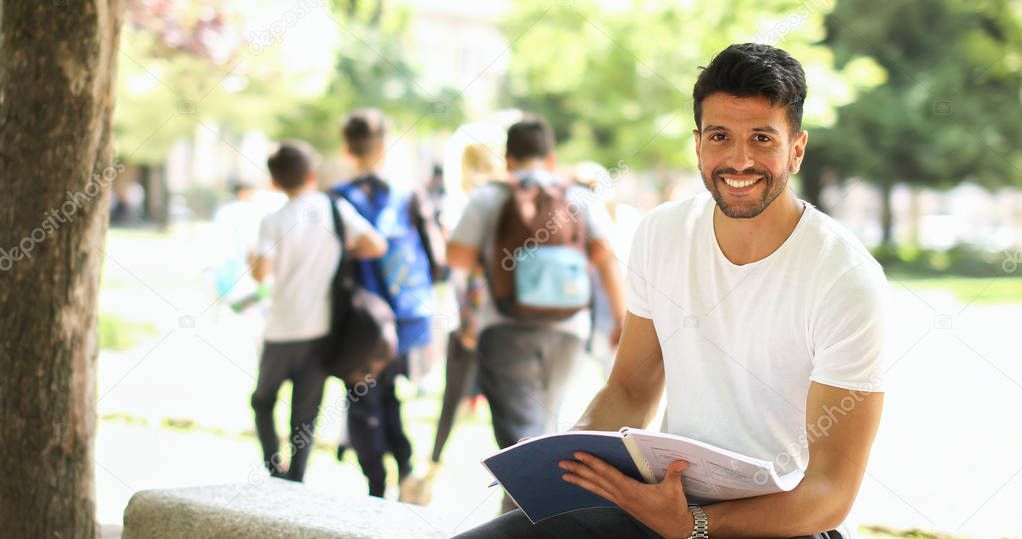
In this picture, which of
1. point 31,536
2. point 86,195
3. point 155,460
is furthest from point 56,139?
point 155,460

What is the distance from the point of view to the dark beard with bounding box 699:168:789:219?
8.16 ft

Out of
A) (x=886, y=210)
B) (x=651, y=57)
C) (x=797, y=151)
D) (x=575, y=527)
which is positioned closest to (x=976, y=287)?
(x=651, y=57)

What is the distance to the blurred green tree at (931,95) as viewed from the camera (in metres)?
24.8

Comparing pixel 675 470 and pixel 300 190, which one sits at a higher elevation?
pixel 300 190

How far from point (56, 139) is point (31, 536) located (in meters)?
1.21

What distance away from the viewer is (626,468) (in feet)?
7.64

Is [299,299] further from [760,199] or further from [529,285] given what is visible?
[760,199]

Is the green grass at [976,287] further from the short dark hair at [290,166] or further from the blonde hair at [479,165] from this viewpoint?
the short dark hair at [290,166]

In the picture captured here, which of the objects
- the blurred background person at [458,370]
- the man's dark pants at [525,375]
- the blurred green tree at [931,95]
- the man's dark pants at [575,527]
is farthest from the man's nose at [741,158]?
the blurred green tree at [931,95]

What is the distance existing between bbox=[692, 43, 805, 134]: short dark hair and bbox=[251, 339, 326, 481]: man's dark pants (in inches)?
129

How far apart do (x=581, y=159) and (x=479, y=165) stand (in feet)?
70.2

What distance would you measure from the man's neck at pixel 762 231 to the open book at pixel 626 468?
20.9 inches

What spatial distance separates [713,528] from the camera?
2.31m

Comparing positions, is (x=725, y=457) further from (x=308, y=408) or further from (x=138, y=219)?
(x=138, y=219)
